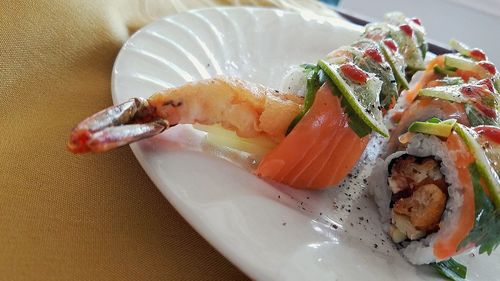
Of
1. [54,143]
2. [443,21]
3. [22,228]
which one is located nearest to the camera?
[22,228]

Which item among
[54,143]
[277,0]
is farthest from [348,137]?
[277,0]

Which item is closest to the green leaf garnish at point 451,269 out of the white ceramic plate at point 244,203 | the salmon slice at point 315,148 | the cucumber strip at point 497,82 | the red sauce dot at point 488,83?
the white ceramic plate at point 244,203

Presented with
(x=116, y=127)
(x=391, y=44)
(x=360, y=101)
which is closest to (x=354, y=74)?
(x=360, y=101)

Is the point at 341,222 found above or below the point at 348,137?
below

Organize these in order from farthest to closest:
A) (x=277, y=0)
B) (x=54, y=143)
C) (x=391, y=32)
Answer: (x=277, y=0) < (x=391, y=32) < (x=54, y=143)

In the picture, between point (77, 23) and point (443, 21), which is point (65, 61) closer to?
point (77, 23)

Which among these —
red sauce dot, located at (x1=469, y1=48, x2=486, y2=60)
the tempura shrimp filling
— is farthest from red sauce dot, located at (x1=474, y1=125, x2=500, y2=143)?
red sauce dot, located at (x1=469, y1=48, x2=486, y2=60)

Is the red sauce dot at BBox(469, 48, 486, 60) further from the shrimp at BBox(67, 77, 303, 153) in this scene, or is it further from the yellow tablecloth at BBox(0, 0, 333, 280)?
the yellow tablecloth at BBox(0, 0, 333, 280)

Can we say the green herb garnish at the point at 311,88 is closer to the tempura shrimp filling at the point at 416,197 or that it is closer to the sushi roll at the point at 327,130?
the sushi roll at the point at 327,130
